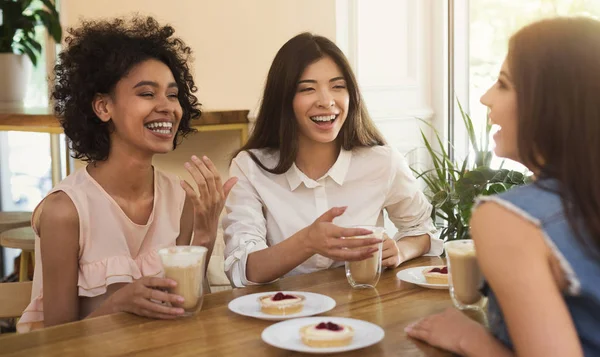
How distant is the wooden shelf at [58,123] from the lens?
11.7 ft

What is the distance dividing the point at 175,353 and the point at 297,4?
2.71 meters

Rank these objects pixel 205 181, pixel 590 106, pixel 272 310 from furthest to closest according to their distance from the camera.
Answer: pixel 205 181
pixel 272 310
pixel 590 106

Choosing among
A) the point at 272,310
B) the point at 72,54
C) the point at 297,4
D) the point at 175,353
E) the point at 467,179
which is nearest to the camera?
the point at 175,353

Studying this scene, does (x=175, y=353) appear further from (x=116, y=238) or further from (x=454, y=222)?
(x=454, y=222)

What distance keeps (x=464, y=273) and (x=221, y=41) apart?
A: 2.61 metres

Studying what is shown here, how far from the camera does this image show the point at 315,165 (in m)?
2.37

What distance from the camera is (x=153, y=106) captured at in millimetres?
2154

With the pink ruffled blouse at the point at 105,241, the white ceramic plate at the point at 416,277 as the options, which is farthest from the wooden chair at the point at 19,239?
the white ceramic plate at the point at 416,277

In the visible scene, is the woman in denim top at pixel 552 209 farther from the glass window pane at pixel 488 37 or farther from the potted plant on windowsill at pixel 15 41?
the potted plant on windowsill at pixel 15 41

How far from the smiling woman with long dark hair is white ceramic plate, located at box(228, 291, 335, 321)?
1.54ft

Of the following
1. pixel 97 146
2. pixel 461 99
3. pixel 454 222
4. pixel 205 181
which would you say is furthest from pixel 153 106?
pixel 461 99

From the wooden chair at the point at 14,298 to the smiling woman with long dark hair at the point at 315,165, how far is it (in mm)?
578

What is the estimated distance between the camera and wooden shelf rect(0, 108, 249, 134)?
3576mm

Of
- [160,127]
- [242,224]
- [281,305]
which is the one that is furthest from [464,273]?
[160,127]
